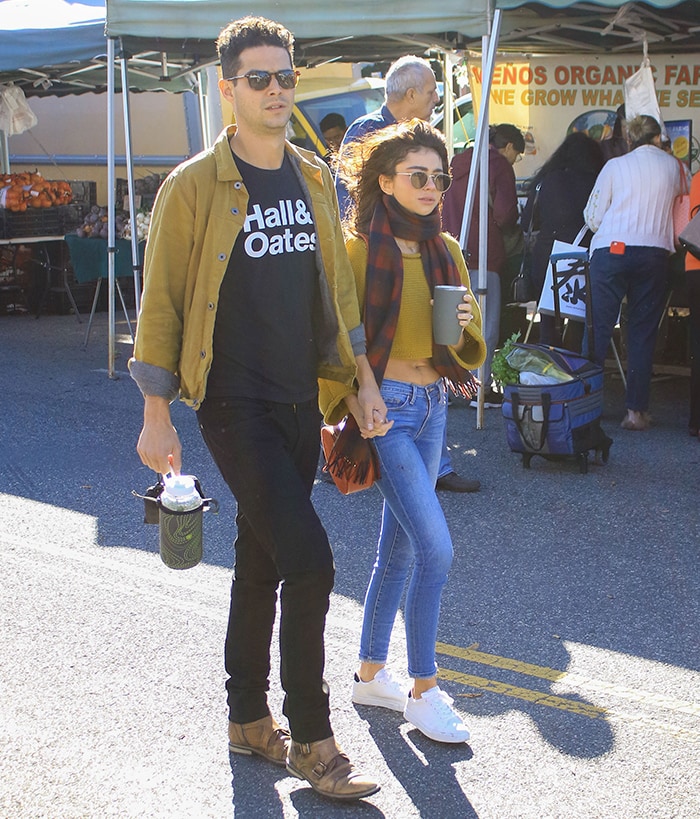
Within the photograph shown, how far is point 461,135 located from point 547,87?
2049 millimetres

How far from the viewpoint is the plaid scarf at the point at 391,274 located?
3436 millimetres

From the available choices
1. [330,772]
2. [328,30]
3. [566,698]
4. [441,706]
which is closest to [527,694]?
[566,698]

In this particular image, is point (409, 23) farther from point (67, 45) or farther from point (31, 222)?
point (31, 222)

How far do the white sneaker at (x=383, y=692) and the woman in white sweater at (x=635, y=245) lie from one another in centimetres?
406

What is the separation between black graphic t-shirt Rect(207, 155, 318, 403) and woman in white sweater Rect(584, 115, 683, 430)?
177 inches

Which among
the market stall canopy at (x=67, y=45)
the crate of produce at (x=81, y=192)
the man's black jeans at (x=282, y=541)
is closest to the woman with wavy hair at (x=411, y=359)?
the man's black jeans at (x=282, y=541)

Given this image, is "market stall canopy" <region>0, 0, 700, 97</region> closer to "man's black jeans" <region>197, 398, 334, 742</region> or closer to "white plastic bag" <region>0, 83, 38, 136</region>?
"white plastic bag" <region>0, 83, 38, 136</region>

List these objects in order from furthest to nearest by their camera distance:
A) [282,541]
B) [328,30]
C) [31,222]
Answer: [31,222] → [328,30] → [282,541]

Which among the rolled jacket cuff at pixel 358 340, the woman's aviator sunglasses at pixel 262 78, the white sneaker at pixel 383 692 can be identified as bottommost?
the white sneaker at pixel 383 692

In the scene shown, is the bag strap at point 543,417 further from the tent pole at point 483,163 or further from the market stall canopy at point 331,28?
the market stall canopy at point 331,28

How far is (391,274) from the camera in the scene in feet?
11.4

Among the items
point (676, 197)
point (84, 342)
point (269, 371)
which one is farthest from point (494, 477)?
point (84, 342)

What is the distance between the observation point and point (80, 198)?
1368 centimetres

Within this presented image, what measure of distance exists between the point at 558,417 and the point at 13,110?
882 cm
